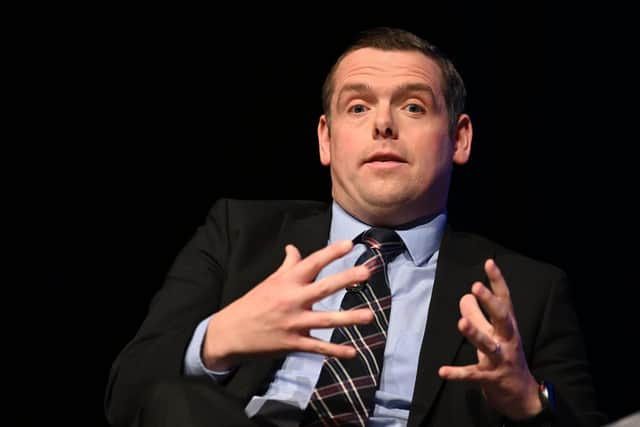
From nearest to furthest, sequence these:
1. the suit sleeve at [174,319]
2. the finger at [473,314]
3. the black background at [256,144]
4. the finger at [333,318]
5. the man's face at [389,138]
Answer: the finger at [333,318]
the finger at [473,314]
the suit sleeve at [174,319]
the man's face at [389,138]
the black background at [256,144]

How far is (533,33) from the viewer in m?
2.45

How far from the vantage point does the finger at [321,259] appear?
1.38 m

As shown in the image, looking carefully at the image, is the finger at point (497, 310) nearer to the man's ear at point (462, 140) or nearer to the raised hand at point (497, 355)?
the raised hand at point (497, 355)

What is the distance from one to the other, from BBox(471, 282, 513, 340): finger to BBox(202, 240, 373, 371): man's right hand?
182 mm

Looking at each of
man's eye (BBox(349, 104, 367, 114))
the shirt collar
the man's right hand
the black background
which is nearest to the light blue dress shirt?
the shirt collar

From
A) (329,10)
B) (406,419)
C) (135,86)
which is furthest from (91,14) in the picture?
(406,419)

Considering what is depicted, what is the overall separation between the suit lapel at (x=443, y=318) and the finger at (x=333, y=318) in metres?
0.33

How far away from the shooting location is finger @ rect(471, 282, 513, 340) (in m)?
1.37

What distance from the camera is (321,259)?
1.38 m

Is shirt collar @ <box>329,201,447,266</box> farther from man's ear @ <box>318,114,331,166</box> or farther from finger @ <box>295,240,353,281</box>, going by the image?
finger @ <box>295,240,353,281</box>

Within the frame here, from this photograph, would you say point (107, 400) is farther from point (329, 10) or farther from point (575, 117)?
point (575, 117)

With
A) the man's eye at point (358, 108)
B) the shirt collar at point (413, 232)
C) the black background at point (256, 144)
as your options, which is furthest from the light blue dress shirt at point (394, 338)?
the black background at point (256, 144)

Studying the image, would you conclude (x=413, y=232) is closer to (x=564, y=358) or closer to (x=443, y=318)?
(x=443, y=318)

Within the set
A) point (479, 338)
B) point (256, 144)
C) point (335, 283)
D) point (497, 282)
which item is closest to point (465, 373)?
point (479, 338)
